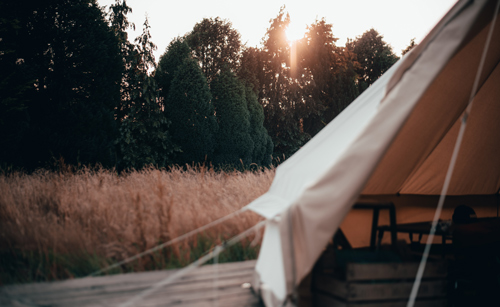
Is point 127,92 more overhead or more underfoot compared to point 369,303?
more overhead

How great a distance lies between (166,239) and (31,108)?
9.25 m

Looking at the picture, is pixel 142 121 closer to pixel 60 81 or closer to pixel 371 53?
pixel 60 81

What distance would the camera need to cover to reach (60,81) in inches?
427

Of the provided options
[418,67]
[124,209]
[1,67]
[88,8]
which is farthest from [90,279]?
[88,8]

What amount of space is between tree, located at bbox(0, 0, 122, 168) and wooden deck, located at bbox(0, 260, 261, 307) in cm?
830

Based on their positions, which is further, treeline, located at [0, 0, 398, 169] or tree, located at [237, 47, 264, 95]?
tree, located at [237, 47, 264, 95]

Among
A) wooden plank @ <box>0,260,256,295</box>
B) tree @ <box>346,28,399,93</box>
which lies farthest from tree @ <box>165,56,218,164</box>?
tree @ <box>346,28,399,93</box>

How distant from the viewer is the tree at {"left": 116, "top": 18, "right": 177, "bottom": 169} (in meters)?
13.1

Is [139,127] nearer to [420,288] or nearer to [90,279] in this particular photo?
[90,279]

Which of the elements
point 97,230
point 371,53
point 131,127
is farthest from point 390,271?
point 371,53

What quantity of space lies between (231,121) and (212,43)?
6888 millimetres

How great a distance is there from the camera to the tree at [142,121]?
13.1 meters

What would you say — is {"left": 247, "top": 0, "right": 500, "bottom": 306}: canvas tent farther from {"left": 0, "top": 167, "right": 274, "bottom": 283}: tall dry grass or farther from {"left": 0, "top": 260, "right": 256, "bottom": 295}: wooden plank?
{"left": 0, "top": 167, "right": 274, "bottom": 283}: tall dry grass

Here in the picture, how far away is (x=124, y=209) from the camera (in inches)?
165
